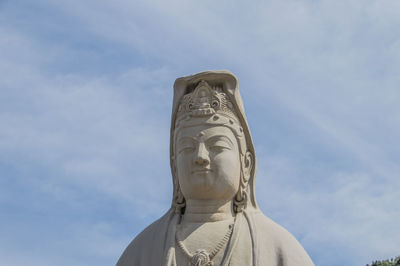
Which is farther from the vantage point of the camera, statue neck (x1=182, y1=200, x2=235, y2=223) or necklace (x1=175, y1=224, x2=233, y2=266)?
statue neck (x1=182, y1=200, x2=235, y2=223)

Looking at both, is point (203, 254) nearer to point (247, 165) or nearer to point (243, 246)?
point (243, 246)

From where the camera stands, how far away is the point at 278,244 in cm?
902

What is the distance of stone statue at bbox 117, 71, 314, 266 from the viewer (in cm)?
886

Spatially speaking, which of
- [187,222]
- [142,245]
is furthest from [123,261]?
Result: [187,222]

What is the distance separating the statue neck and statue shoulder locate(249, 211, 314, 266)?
12.2 inches

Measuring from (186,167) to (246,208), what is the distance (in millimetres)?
934

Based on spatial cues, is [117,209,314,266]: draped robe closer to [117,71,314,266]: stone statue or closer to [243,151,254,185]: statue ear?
[117,71,314,266]: stone statue

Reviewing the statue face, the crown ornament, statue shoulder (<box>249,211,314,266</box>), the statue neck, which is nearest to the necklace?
the statue neck

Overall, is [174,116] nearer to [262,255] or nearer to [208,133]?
[208,133]

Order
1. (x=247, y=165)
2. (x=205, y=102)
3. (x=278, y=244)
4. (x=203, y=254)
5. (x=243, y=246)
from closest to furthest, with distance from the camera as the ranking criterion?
(x=203, y=254) < (x=243, y=246) < (x=278, y=244) < (x=205, y=102) < (x=247, y=165)

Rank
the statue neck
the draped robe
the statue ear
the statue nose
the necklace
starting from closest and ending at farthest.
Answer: the necklace, the draped robe, the statue nose, the statue neck, the statue ear

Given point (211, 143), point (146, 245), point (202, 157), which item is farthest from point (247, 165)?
point (146, 245)

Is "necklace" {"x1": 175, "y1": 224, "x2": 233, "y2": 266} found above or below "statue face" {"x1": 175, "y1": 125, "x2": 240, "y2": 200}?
below

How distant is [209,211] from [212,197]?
0.19m
